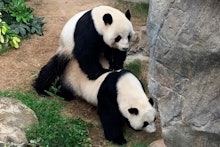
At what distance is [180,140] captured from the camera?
217 inches

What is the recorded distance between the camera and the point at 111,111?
22.2ft

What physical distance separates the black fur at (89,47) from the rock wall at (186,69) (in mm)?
1630

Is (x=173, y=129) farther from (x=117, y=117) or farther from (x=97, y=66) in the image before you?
(x=97, y=66)

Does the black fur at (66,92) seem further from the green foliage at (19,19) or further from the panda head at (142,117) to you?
the green foliage at (19,19)

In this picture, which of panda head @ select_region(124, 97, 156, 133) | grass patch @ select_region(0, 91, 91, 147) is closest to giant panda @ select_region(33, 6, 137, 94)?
grass patch @ select_region(0, 91, 91, 147)

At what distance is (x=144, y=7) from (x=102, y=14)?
207 cm

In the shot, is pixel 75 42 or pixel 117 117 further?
pixel 75 42

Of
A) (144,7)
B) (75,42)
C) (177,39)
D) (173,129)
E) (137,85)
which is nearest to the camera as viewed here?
(177,39)

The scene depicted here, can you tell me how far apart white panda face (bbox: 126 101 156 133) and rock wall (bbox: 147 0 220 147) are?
36.1 inches

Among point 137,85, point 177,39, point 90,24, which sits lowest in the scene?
point 137,85

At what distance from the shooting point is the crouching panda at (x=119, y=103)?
655cm

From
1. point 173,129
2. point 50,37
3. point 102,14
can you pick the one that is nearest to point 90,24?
point 102,14

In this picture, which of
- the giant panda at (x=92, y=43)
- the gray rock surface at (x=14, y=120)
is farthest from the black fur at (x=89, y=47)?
the gray rock surface at (x=14, y=120)

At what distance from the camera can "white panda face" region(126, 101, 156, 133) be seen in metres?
6.50
